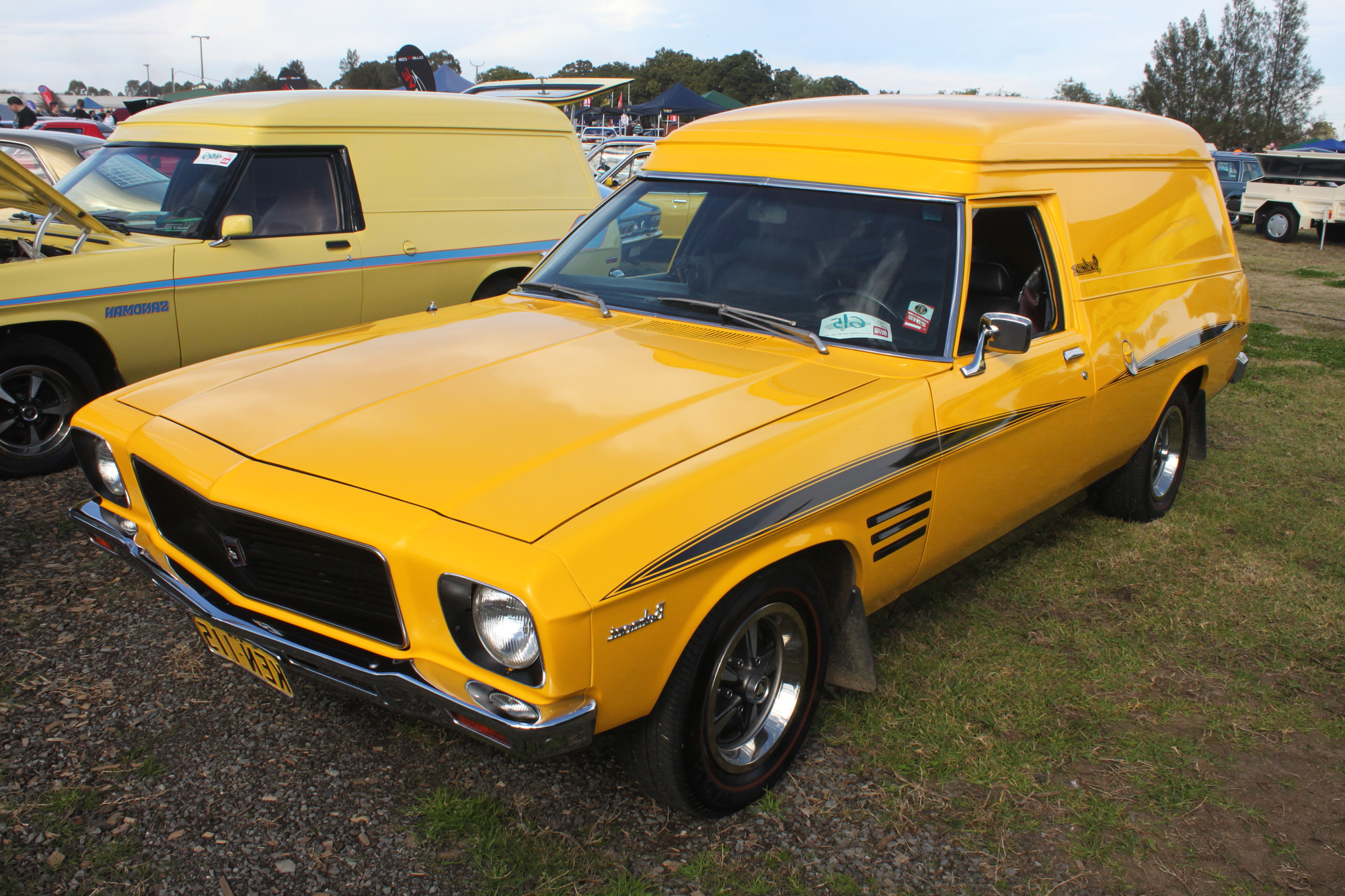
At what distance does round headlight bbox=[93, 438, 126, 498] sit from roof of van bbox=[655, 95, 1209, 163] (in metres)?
2.37

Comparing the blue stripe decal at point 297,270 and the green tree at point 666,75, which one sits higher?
the green tree at point 666,75

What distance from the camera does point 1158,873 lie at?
8.44 ft

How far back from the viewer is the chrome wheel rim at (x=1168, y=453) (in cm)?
492

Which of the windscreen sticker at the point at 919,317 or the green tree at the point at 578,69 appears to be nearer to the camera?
the windscreen sticker at the point at 919,317

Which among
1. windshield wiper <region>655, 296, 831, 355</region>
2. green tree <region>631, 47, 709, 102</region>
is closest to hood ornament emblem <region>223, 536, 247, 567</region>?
windshield wiper <region>655, 296, 831, 355</region>

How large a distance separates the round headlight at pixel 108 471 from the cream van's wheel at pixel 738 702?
5.76 ft

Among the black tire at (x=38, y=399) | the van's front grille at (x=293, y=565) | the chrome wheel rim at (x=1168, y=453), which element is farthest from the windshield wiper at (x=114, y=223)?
the chrome wheel rim at (x=1168, y=453)

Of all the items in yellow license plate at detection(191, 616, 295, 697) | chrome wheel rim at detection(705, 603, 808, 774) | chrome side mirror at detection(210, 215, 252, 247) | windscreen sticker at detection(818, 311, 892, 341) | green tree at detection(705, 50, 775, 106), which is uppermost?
green tree at detection(705, 50, 775, 106)

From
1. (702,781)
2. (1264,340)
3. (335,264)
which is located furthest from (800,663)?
(1264,340)

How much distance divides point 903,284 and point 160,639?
293 cm

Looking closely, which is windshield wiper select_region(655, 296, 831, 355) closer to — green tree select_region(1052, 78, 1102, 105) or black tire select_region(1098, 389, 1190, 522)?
black tire select_region(1098, 389, 1190, 522)

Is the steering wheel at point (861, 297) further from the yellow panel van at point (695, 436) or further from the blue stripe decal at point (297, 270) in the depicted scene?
the blue stripe decal at point (297, 270)

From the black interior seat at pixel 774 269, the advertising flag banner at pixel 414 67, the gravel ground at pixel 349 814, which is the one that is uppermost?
the advertising flag banner at pixel 414 67

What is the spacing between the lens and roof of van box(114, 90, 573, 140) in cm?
568
